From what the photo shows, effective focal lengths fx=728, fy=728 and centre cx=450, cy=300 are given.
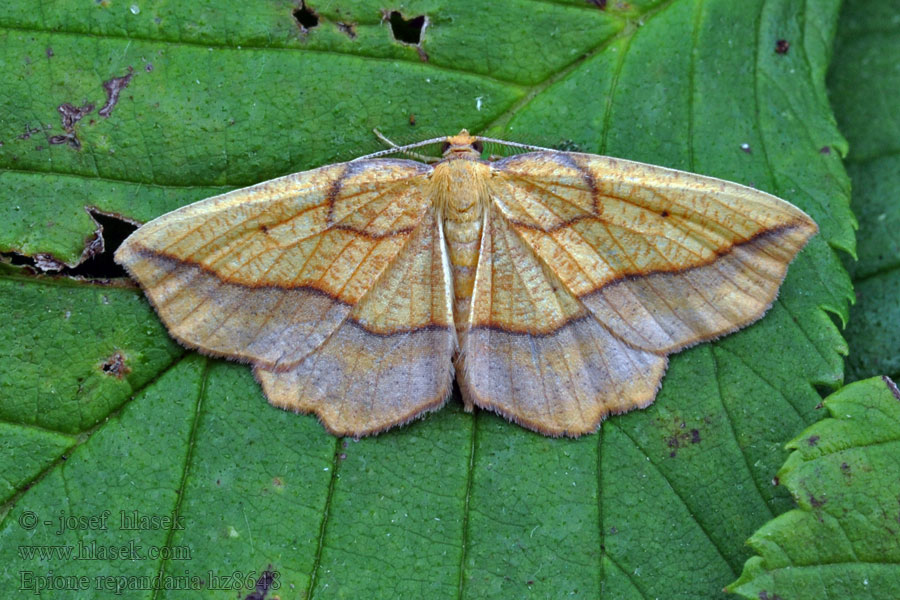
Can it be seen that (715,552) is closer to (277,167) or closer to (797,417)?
(797,417)

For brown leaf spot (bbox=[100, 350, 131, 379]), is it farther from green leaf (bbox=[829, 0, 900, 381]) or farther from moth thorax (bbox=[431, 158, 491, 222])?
green leaf (bbox=[829, 0, 900, 381])

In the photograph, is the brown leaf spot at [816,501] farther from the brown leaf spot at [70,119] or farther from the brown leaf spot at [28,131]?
the brown leaf spot at [28,131]

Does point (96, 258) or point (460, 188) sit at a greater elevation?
point (460, 188)

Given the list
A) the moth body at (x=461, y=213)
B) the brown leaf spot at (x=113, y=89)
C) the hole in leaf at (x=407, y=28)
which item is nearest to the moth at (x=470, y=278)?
the moth body at (x=461, y=213)

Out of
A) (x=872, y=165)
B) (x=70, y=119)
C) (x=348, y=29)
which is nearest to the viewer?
(x=70, y=119)

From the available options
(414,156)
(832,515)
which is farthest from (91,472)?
(832,515)

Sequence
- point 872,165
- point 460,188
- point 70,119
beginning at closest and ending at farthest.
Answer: point 460,188, point 70,119, point 872,165

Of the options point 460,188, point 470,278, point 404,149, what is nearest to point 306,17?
point 404,149

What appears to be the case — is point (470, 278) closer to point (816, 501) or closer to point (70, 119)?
point (816, 501)
